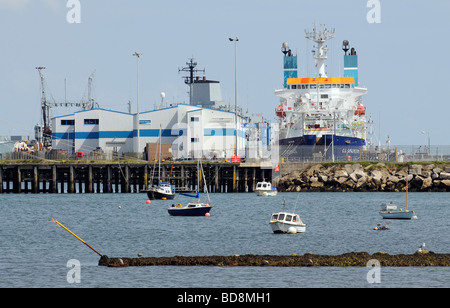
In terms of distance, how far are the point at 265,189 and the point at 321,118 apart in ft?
73.7

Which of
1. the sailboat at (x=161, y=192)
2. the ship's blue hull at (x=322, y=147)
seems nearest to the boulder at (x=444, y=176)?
the ship's blue hull at (x=322, y=147)

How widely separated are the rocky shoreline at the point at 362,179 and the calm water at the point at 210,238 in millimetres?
6437

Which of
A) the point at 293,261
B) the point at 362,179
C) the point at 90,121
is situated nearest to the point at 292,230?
the point at 293,261

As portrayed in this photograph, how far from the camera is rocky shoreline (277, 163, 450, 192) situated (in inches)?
4163

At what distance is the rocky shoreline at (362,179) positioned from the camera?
105750 mm

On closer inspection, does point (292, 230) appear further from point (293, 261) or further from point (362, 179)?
point (362, 179)

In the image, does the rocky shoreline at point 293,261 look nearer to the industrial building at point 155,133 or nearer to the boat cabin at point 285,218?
the boat cabin at point 285,218

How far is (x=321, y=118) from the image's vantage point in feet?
387

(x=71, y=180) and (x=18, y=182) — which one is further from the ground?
(x=71, y=180)

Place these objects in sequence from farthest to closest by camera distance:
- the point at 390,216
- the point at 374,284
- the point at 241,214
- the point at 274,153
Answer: the point at 274,153, the point at 241,214, the point at 390,216, the point at 374,284

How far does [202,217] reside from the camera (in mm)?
70562

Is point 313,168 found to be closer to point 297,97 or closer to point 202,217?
point 297,97
